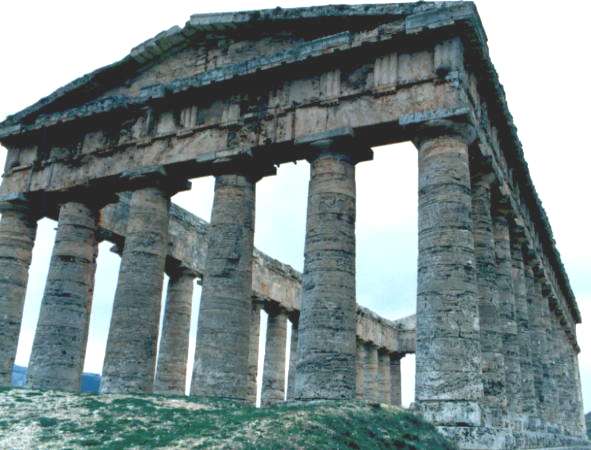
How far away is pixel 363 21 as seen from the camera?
16.4 m

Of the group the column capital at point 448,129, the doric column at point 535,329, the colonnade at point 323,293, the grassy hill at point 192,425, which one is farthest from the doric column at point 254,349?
the column capital at point 448,129

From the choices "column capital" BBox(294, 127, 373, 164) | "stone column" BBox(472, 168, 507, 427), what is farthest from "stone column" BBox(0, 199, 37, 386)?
"stone column" BBox(472, 168, 507, 427)

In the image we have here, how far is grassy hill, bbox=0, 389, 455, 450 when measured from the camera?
9.21 metres

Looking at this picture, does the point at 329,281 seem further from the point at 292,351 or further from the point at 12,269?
the point at 292,351

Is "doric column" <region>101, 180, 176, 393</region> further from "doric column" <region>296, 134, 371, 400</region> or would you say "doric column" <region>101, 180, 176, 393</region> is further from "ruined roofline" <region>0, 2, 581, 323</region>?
"doric column" <region>296, 134, 371, 400</region>

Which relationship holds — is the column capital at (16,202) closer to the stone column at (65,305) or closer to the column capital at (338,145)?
the stone column at (65,305)

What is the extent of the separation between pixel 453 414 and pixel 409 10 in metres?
9.91

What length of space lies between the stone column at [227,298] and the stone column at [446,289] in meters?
5.07

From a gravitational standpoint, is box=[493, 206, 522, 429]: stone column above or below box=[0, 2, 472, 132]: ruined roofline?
below

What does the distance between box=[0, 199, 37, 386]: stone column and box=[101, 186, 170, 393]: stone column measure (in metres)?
4.65

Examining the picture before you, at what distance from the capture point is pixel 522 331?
70.1 ft

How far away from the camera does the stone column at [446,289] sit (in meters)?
12.8

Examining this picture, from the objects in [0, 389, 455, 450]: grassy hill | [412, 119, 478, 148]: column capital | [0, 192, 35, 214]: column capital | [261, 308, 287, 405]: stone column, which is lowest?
Result: [0, 389, 455, 450]: grassy hill

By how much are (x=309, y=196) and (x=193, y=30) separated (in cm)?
718
